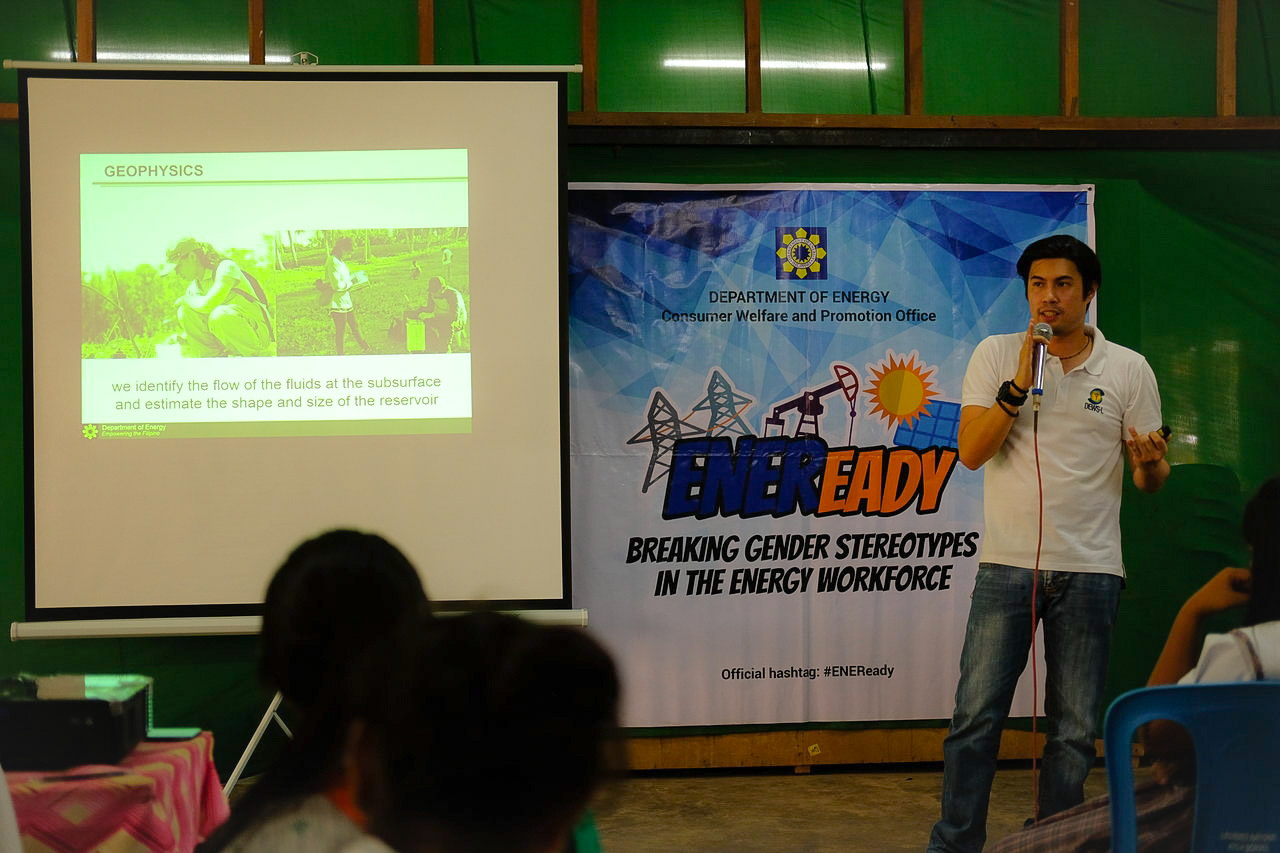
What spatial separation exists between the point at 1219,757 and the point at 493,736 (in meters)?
1.31

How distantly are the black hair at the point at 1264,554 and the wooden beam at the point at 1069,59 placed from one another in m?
2.73

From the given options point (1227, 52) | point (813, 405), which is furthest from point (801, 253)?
point (1227, 52)

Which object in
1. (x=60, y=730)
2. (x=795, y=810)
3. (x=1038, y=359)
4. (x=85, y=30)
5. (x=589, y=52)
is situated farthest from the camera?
(x=589, y=52)

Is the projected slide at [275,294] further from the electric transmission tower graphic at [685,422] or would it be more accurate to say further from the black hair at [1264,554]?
the black hair at [1264,554]

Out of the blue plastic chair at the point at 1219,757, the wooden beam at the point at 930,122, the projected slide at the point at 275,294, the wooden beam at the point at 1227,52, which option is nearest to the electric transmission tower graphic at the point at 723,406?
the wooden beam at the point at 930,122

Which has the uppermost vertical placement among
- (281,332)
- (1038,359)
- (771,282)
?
(771,282)

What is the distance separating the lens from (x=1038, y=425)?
2877 mm

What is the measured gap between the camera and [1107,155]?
13.9ft

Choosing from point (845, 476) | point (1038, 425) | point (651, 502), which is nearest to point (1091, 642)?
point (1038, 425)

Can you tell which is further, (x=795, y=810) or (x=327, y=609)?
(x=795, y=810)

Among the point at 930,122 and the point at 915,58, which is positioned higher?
the point at 915,58

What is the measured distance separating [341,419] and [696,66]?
2.00 meters

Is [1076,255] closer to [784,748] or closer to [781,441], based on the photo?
[781,441]

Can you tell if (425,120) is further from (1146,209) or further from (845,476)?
(1146,209)
